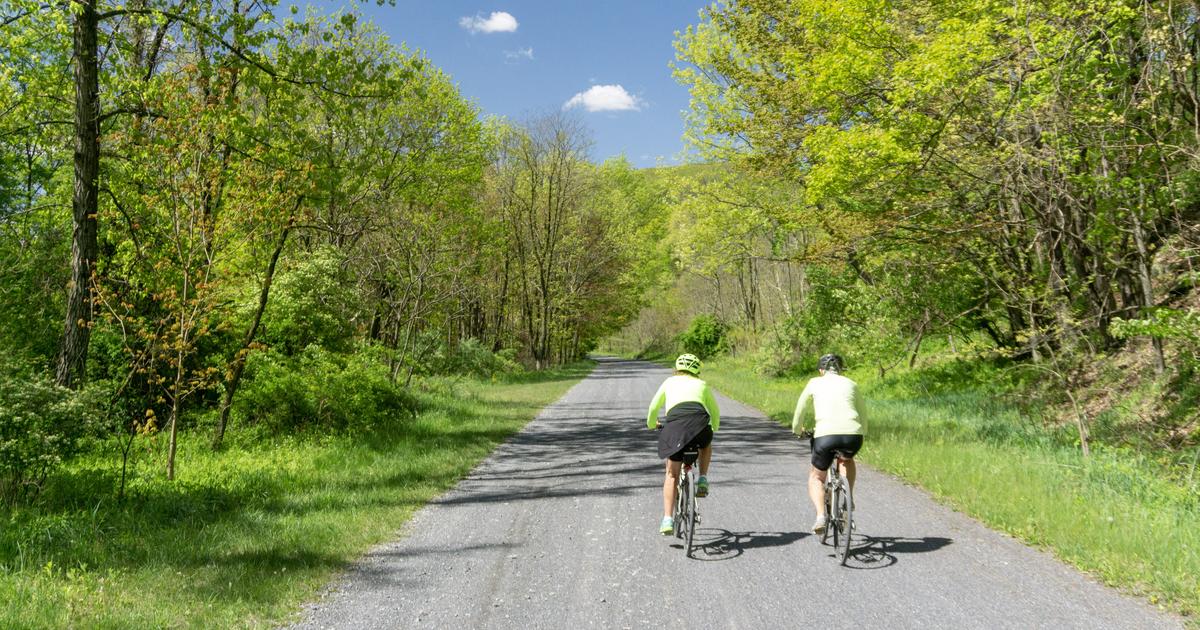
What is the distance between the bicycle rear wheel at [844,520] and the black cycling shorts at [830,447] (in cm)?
25

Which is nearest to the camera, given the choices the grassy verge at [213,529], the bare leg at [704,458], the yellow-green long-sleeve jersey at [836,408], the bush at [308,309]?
the grassy verge at [213,529]

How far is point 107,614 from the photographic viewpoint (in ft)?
14.5

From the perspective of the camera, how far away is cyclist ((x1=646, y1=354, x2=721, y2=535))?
607cm

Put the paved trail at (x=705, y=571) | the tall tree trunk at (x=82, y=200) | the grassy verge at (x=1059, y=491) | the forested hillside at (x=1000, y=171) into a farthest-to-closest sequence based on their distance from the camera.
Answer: the forested hillside at (x=1000, y=171) → the tall tree trunk at (x=82, y=200) → the grassy verge at (x=1059, y=491) → the paved trail at (x=705, y=571)

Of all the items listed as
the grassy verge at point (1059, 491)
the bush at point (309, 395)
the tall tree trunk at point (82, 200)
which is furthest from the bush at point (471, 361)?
the tall tree trunk at point (82, 200)

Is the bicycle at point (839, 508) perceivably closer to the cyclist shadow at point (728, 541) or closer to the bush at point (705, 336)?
the cyclist shadow at point (728, 541)

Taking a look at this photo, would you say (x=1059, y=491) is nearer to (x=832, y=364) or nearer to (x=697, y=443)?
(x=832, y=364)

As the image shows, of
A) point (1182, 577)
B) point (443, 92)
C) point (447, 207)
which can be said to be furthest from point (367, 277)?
point (1182, 577)

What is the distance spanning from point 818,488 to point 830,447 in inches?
15.5

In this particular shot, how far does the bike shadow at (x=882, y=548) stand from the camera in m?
5.61

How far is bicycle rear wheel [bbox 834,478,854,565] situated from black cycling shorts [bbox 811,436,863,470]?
249mm

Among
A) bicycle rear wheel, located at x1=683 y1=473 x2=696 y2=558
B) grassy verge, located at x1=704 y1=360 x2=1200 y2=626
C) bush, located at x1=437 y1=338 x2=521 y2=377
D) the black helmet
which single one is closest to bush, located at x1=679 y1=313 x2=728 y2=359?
bush, located at x1=437 y1=338 x2=521 y2=377

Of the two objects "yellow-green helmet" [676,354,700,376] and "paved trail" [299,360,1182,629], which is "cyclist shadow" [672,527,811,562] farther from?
"yellow-green helmet" [676,354,700,376]

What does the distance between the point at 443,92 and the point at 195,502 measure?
18.8 meters
